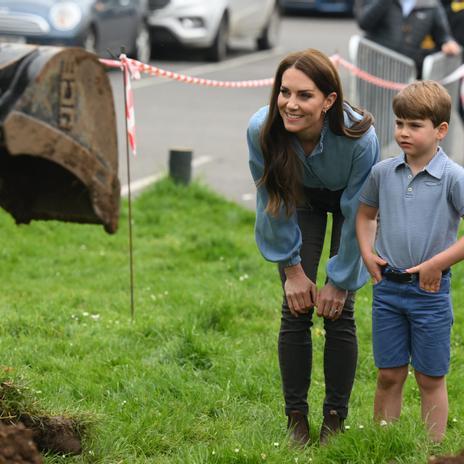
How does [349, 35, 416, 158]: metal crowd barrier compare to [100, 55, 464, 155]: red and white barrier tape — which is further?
[349, 35, 416, 158]: metal crowd barrier

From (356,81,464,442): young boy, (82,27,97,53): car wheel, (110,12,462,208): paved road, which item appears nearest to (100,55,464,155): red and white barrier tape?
(110,12,462,208): paved road

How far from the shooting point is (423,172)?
4680 mm

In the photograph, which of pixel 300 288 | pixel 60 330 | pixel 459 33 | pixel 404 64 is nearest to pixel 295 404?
pixel 300 288

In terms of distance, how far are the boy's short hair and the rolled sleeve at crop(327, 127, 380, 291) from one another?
8.0 inches

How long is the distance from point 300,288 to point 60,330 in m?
2.13

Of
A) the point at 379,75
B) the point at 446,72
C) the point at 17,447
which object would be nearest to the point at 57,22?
the point at 446,72

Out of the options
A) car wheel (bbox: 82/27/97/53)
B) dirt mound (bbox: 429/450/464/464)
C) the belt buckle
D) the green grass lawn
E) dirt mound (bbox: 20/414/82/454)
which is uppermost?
the belt buckle

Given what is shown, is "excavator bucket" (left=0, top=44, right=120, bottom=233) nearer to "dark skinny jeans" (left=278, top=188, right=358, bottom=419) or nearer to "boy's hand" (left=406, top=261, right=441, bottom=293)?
"dark skinny jeans" (left=278, top=188, right=358, bottom=419)

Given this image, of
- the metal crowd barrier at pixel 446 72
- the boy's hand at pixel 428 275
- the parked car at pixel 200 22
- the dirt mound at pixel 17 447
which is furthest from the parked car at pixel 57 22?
the dirt mound at pixel 17 447

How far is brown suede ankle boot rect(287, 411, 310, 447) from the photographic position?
16.7ft

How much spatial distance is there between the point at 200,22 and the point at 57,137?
50.1 feet

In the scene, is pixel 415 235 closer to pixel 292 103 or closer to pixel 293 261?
pixel 293 261

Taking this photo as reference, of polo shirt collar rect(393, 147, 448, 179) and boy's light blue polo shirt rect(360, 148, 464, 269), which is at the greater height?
polo shirt collar rect(393, 147, 448, 179)

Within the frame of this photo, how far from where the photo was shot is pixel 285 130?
188 inches
